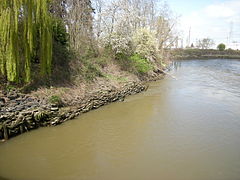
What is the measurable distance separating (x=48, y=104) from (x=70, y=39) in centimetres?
702

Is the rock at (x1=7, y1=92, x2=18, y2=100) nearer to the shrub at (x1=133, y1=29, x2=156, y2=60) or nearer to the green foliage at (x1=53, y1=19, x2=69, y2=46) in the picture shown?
the green foliage at (x1=53, y1=19, x2=69, y2=46)

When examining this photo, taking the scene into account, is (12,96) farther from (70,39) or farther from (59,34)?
(70,39)

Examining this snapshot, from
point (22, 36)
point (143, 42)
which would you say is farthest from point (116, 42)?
point (22, 36)

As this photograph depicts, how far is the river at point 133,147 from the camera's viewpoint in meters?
5.61

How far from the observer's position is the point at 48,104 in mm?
8852

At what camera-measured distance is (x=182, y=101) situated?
40.9 feet

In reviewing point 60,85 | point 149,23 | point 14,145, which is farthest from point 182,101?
point 149,23

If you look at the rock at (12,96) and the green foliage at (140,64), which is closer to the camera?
the rock at (12,96)

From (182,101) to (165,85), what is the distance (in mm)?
4895

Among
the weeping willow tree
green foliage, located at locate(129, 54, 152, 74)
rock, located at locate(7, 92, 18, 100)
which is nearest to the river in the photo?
rock, located at locate(7, 92, 18, 100)

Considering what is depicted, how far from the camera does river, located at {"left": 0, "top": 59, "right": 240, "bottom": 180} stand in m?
5.61

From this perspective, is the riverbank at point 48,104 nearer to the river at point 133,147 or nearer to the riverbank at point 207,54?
the river at point 133,147

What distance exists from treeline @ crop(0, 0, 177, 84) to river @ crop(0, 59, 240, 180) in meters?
3.05

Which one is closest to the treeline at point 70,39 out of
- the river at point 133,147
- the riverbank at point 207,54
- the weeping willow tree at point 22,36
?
the weeping willow tree at point 22,36
